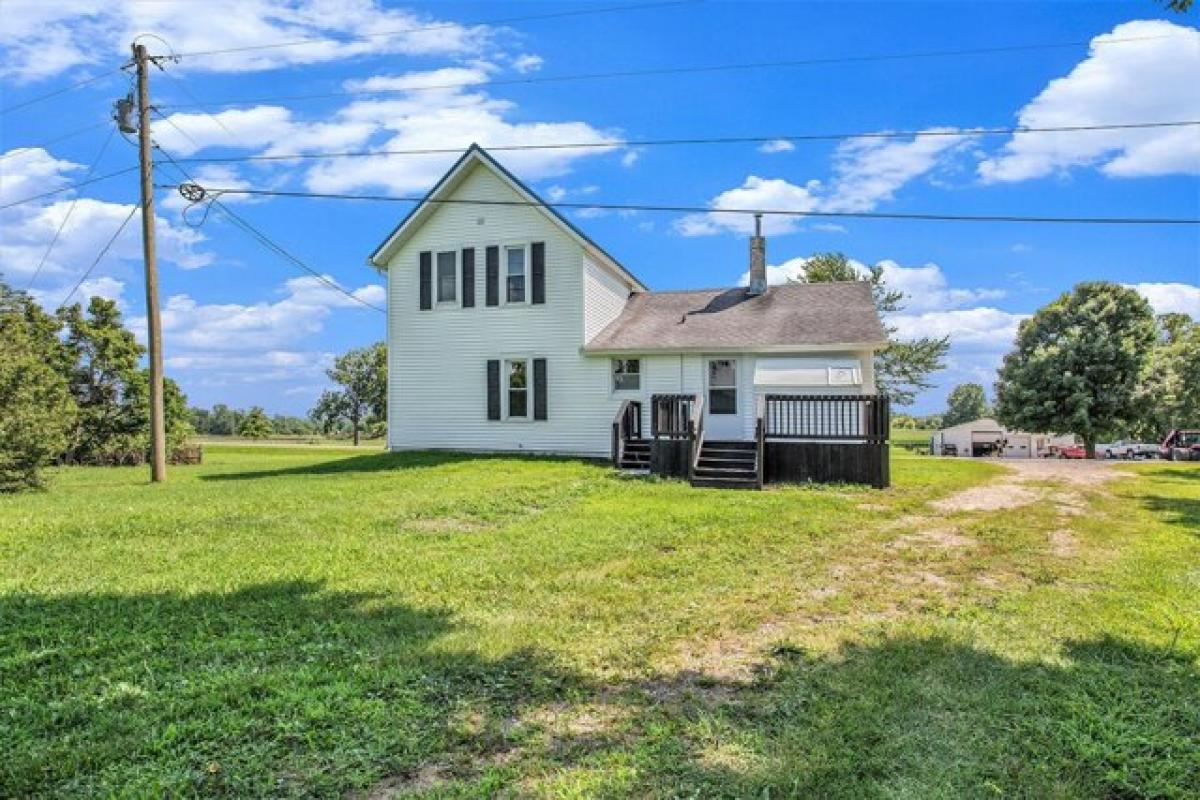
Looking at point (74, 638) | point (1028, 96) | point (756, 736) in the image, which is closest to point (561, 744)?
point (756, 736)

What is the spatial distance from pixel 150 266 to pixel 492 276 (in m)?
7.58

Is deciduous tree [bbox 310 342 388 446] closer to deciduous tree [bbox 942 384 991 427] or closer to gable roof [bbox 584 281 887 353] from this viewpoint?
gable roof [bbox 584 281 887 353]

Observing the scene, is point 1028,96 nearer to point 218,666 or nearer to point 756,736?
point 756,736

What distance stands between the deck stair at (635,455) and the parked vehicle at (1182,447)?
2572 cm

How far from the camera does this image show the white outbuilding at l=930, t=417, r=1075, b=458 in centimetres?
4541

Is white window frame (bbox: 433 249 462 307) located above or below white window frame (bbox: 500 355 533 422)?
above

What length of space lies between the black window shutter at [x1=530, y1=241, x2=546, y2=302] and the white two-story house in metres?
0.03

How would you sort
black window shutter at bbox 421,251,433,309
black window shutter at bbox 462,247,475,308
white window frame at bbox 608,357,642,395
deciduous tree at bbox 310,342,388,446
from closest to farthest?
1. white window frame at bbox 608,357,642,395
2. black window shutter at bbox 462,247,475,308
3. black window shutter at bbox 421,251,433,309
4. deciduous tree at bbox 310,342,388,446

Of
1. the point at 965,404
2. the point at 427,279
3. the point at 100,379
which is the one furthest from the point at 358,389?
the point at 965,404

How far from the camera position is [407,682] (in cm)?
378

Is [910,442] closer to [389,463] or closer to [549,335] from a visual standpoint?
[549,335]

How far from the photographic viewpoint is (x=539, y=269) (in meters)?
17.7

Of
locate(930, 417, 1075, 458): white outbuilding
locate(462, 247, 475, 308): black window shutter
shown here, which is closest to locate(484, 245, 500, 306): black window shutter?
locate(462, 247, 475, 308): black window shutter

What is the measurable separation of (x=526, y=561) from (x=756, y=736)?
12.5 ft
